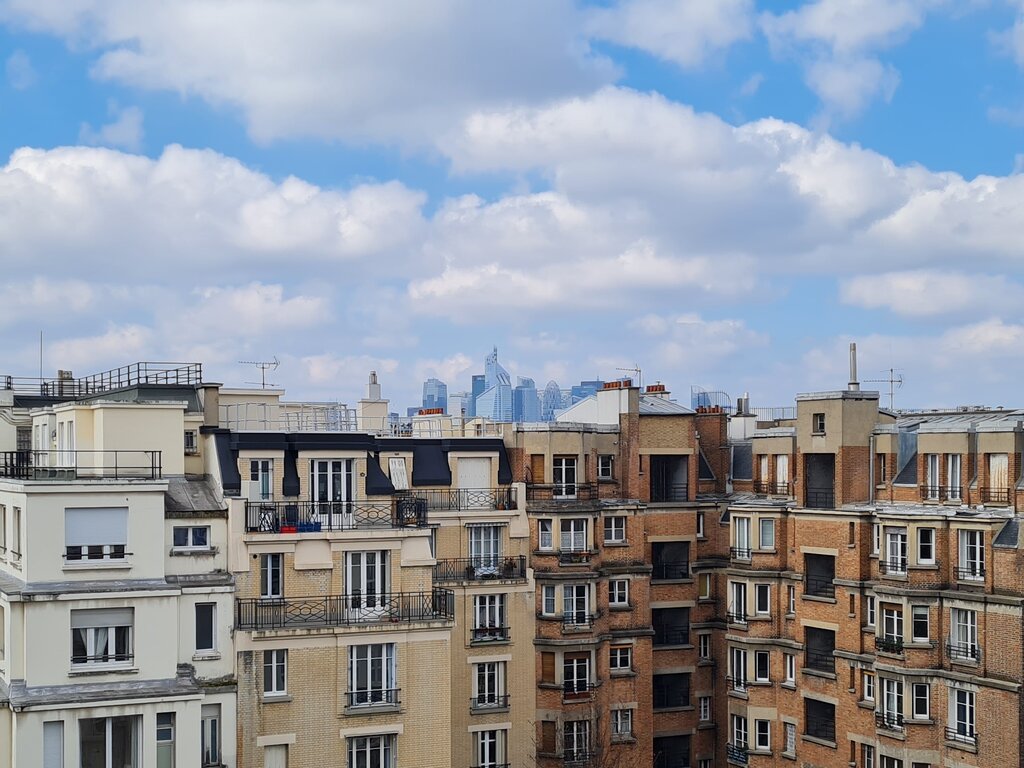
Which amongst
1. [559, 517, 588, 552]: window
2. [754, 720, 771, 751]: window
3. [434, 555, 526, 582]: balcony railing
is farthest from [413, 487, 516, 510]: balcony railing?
[754, 720, 771, 751]: window

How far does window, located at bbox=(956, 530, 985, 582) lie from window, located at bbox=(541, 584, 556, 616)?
17009mm

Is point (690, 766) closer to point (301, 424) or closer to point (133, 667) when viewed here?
point (301, 424)

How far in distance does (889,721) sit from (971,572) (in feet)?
22.8

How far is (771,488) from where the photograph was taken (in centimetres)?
5891

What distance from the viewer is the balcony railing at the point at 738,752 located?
57875mm

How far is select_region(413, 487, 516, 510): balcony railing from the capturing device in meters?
54.8

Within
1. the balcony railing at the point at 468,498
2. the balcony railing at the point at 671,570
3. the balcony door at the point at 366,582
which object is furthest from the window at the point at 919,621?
the balcony door at the point at 366,582

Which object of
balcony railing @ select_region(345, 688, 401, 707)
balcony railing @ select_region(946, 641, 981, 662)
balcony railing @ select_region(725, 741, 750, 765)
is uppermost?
balcony railing @ select_region(946, 641, 981, 662)

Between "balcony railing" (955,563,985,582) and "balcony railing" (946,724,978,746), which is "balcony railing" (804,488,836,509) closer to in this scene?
"balcony railing" (955,563,985,582)

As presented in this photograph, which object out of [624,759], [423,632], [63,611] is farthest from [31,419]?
[624,759]

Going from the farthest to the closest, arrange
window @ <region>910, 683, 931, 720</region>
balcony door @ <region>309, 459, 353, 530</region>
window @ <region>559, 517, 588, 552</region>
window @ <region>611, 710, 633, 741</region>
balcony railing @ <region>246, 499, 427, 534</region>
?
window @ <region>611, 710, 633, 741</region> → window @ <region>559, 517, 588, 552</region> → balcony door @ <region>309, 459, 353, 530</region> → window @ <region>910, 683, 931, 720</region> → balcony railing @ <region>246, 499, 427, 534</region>

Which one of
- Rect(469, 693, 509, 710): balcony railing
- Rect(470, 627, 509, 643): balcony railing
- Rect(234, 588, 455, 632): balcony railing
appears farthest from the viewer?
Rect(470, 627, 509, 643): balcony railing

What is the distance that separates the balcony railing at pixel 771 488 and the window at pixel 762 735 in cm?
1032

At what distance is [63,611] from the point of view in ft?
136
